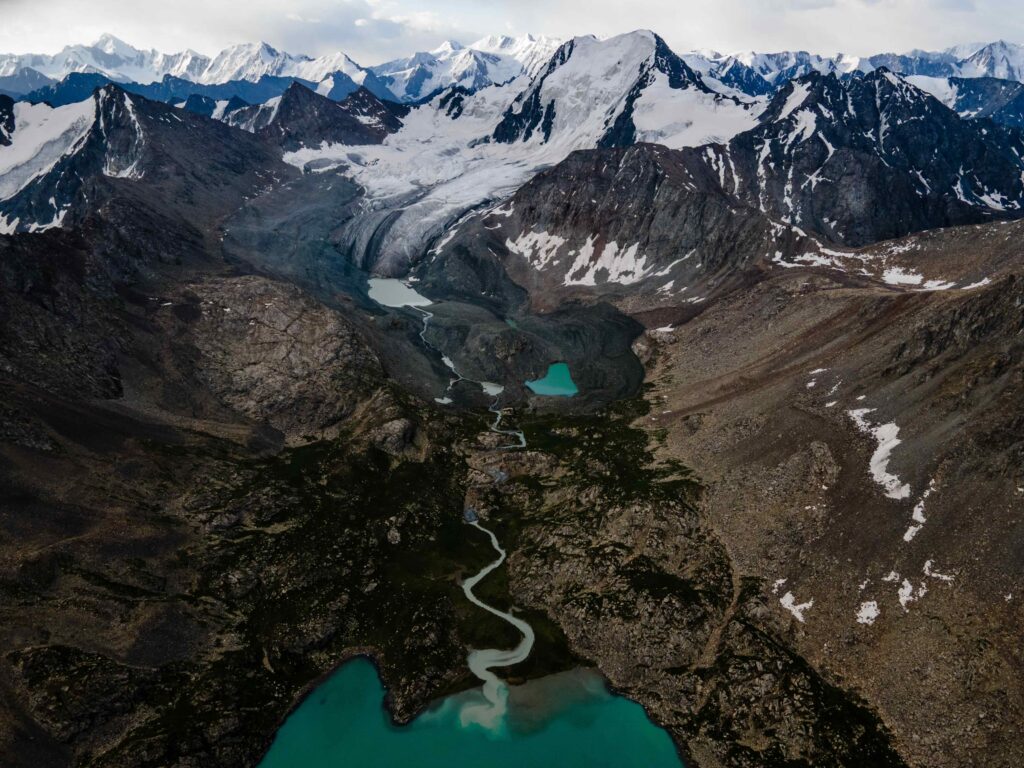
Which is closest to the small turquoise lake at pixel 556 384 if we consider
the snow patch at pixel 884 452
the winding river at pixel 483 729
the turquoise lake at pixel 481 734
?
the snow patch at pixel 884 452

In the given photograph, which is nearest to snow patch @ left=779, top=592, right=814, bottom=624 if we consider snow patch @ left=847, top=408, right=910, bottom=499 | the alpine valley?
the alpine valley

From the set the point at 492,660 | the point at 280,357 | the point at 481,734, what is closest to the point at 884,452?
the point at 492,660

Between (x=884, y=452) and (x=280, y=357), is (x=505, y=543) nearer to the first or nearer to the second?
(x=884, y=452)

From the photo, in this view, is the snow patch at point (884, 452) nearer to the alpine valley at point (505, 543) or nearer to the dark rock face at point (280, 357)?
the alpine valley at point (505, 543)

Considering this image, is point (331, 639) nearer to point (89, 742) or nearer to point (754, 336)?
point (89, 742)

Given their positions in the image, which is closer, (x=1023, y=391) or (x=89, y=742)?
(x=89, y=742)

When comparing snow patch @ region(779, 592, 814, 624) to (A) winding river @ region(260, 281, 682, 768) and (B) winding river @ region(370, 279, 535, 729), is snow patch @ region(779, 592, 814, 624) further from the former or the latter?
(B) winding river @ region(370, 279, 535, 729)

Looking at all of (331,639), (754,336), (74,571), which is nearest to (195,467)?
(74,571)
